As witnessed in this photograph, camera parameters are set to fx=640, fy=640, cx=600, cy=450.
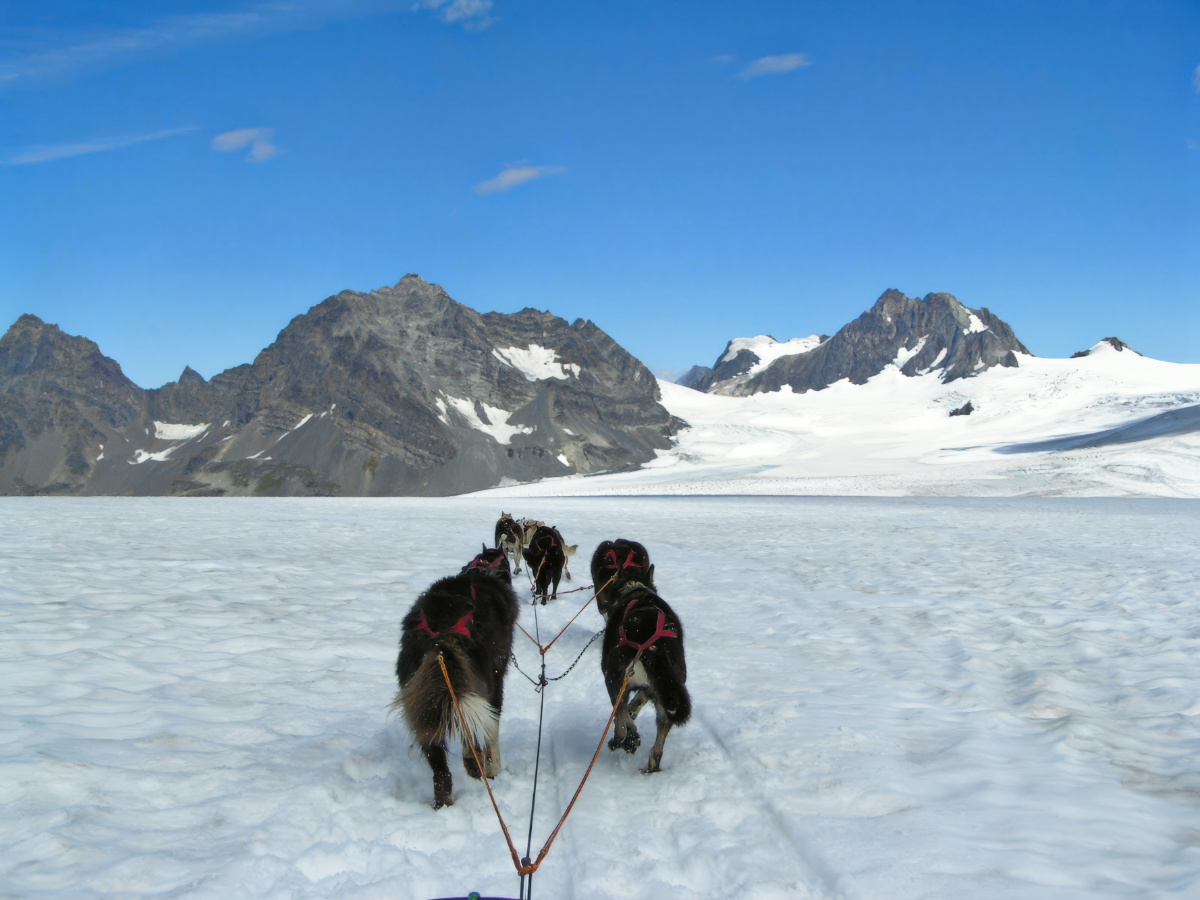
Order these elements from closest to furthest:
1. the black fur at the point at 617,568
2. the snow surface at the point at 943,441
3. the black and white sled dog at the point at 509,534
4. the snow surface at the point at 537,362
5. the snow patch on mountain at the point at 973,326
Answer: the black fur at the point at 617,568, the black and white sled dog at the point at 509,534, the snow surface at the point at 943,441, the snow surface at the point at 537,362, the snow patch on mountain at the point at 973,326

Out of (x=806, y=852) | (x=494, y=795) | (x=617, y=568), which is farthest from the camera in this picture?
(x=617, y=568)

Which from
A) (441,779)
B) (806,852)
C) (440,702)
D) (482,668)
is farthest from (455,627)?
(806,852)

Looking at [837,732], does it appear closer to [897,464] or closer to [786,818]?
[786,818]

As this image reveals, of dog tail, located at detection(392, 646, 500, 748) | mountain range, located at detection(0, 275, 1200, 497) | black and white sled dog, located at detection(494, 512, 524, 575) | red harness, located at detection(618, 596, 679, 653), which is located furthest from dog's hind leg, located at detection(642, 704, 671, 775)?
mountain range, located at detection(0, 275, 1200, 497)

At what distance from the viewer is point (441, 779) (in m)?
3.81

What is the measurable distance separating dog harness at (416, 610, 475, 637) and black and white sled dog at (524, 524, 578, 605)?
6418 millimetres

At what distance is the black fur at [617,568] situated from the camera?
6.54 metres

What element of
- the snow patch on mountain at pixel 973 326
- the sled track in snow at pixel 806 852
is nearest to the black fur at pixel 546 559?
the sled track in snow at pixel 806 852

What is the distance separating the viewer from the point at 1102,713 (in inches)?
207

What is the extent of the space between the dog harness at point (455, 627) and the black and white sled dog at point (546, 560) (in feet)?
21.1

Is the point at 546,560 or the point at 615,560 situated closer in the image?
the point at 615,560

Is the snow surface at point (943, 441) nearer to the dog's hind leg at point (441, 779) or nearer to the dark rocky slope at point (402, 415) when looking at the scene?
the dark rocky slope at point (402, 415)

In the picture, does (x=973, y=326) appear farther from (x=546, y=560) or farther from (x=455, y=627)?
(x=455, y=627)

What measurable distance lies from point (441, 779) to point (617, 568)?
339cm
